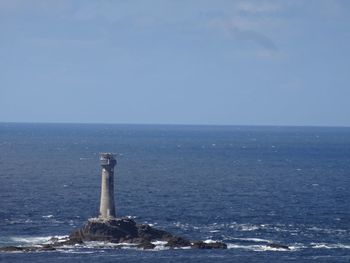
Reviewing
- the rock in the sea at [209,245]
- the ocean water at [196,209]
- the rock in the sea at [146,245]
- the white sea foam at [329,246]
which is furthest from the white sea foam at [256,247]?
the rock in the sea at [146,245]

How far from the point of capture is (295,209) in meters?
117

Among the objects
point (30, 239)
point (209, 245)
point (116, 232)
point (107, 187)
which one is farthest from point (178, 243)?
point (30, 239)

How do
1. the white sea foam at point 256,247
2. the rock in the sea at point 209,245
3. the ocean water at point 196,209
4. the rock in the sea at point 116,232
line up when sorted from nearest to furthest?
the ocean water at point 196,209 < the white sea foam at point 256,247 < the rock in the sea at point 209,245 < the rock in the sea at point 116,232

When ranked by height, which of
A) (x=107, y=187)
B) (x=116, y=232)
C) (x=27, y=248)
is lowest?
(x=27, y=248)

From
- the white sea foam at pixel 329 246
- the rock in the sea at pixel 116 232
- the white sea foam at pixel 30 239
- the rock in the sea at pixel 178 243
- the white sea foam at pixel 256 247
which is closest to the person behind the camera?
the white sea foam at pixel 256 247

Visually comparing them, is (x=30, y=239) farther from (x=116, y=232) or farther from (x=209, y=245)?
(x=209, y=245)

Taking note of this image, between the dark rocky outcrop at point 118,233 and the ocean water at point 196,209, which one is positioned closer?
the ocean water at point 196,209

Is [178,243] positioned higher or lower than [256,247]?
higher

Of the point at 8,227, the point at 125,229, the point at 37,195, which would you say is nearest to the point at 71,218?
the point at 8,227

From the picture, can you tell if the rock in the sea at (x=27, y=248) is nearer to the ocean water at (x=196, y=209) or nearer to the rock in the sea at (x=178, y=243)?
the ocean water at (x=196, y=209)

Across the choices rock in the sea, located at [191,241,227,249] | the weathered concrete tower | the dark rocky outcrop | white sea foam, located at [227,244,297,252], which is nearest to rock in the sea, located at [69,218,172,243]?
the dark rocky outcrop

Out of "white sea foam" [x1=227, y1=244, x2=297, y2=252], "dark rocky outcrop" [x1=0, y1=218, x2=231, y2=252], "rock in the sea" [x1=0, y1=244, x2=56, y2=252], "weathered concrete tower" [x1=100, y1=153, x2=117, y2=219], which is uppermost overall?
"weathered concrete tower" [x1=100, y1=153, x2=117, y2=219]

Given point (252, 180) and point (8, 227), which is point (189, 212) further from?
point (252, 180)

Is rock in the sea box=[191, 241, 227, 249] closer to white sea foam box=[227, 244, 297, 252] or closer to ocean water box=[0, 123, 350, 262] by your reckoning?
white sea foam box=[227, 244, 297, 252]
